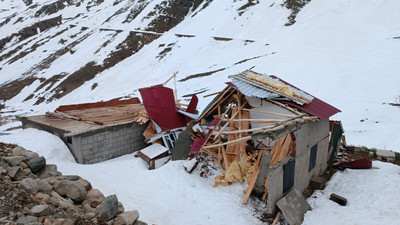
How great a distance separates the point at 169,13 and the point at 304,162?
178ft

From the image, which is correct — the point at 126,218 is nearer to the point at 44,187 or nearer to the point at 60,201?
the point at 60,201

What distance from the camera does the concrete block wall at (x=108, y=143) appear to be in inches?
442

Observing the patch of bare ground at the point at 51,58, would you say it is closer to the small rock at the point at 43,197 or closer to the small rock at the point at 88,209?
the small rock at the point at 43,197

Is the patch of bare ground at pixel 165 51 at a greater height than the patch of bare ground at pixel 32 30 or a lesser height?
greater

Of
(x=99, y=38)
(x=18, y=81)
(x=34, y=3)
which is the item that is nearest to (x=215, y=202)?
(x=18, y=81)

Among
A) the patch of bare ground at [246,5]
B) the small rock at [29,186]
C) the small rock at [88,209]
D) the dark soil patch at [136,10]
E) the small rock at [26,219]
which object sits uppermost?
the patch of bare ground at [246,5]

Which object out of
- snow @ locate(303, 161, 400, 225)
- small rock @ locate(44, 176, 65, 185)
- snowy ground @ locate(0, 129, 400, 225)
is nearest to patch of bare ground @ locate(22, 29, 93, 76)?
snowy ground @ locate(0, 129, 400, 225)

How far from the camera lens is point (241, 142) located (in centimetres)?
937

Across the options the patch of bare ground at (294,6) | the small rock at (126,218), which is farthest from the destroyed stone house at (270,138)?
the patch of bare ground at (294,6)

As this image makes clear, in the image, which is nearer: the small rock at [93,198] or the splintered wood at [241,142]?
the small rock at [93,198]

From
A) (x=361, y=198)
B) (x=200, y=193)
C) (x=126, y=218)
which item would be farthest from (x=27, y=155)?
(x=361, y=198)

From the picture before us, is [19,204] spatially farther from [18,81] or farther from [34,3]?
[34,3]

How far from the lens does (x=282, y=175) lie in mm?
7496

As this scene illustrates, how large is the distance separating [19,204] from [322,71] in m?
24.6
